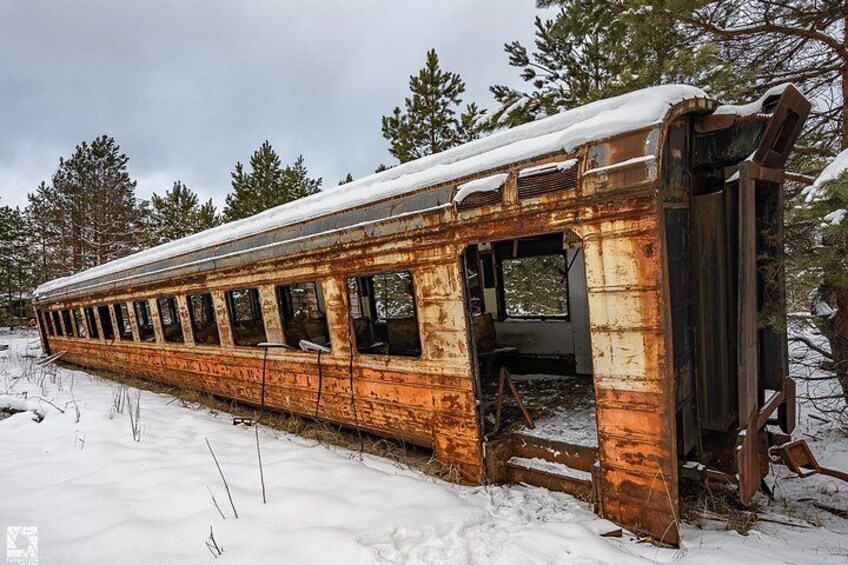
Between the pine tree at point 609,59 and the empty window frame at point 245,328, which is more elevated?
the pine tree at point 609,59

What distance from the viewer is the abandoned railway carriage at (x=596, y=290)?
115 inches

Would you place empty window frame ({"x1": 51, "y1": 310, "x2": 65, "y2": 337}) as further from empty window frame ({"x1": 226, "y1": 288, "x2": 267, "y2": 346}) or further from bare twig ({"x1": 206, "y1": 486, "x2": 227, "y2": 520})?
bare twig ({"x1": 206, "y1": 486, "x2": 227, "y2": 520})

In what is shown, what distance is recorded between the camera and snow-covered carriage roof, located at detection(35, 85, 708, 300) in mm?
2967

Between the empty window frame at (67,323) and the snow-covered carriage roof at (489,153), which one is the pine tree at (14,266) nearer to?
the empty window frame at (67,323)

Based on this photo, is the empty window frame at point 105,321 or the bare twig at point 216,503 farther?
the empty window frame at point 105,321

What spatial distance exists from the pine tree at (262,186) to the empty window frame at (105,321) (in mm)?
9639

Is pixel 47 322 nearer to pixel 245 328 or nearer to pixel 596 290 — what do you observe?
pixel 245 328

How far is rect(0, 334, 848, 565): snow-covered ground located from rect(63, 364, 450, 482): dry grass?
0.62ft

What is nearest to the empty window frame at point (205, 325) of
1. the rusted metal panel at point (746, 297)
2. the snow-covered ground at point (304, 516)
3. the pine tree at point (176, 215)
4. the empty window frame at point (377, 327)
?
the empty window frame at point (377, 327)

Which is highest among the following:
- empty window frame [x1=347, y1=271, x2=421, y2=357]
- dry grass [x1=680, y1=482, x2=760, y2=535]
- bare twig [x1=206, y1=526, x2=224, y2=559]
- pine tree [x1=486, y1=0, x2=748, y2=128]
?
pine tree [x1=486, y1=0, x2=748, y2=128]

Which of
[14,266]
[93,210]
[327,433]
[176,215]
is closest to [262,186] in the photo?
[176,215]

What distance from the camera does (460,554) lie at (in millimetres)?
2920

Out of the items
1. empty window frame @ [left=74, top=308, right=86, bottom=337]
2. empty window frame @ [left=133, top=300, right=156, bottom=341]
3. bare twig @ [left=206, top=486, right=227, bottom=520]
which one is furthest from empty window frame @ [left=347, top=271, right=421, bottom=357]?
empty window frame @ [left=74, top=308, right=86, bottom=337]

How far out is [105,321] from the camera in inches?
427
